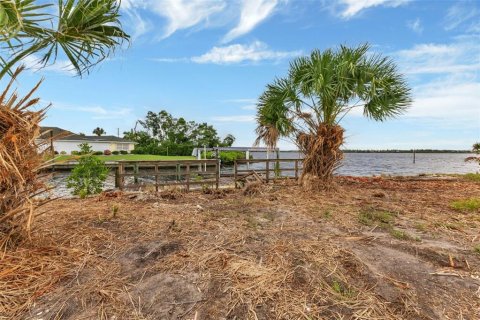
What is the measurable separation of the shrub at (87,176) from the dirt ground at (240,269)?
396 cm

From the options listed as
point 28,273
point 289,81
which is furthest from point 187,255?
point 289,81

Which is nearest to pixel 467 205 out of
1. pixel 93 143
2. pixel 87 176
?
pixel 87 176

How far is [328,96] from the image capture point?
7.29 m

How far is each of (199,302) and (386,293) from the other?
1568 millimetres

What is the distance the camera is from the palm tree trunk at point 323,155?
7.71 metres

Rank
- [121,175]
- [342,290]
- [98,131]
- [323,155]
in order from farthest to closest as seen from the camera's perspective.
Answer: [98,131] < [121,175] < [323,155] < [342,290]

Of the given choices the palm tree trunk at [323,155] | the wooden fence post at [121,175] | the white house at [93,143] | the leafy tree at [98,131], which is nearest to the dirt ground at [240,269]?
the palm tree trunk at [323,155]

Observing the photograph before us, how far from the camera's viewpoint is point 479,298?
2291mm

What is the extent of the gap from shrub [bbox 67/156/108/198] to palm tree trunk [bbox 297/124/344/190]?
613 cm

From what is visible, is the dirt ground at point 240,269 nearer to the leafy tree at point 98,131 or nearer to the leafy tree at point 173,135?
the leafy tree at point 173,135

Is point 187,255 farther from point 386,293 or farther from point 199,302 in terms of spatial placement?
point 386,293

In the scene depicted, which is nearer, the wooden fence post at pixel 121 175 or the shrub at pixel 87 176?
the shrub at pixel 87 176

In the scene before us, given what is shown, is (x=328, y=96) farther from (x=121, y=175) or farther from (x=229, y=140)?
(x=229, y=140)

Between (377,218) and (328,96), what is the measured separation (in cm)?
370
